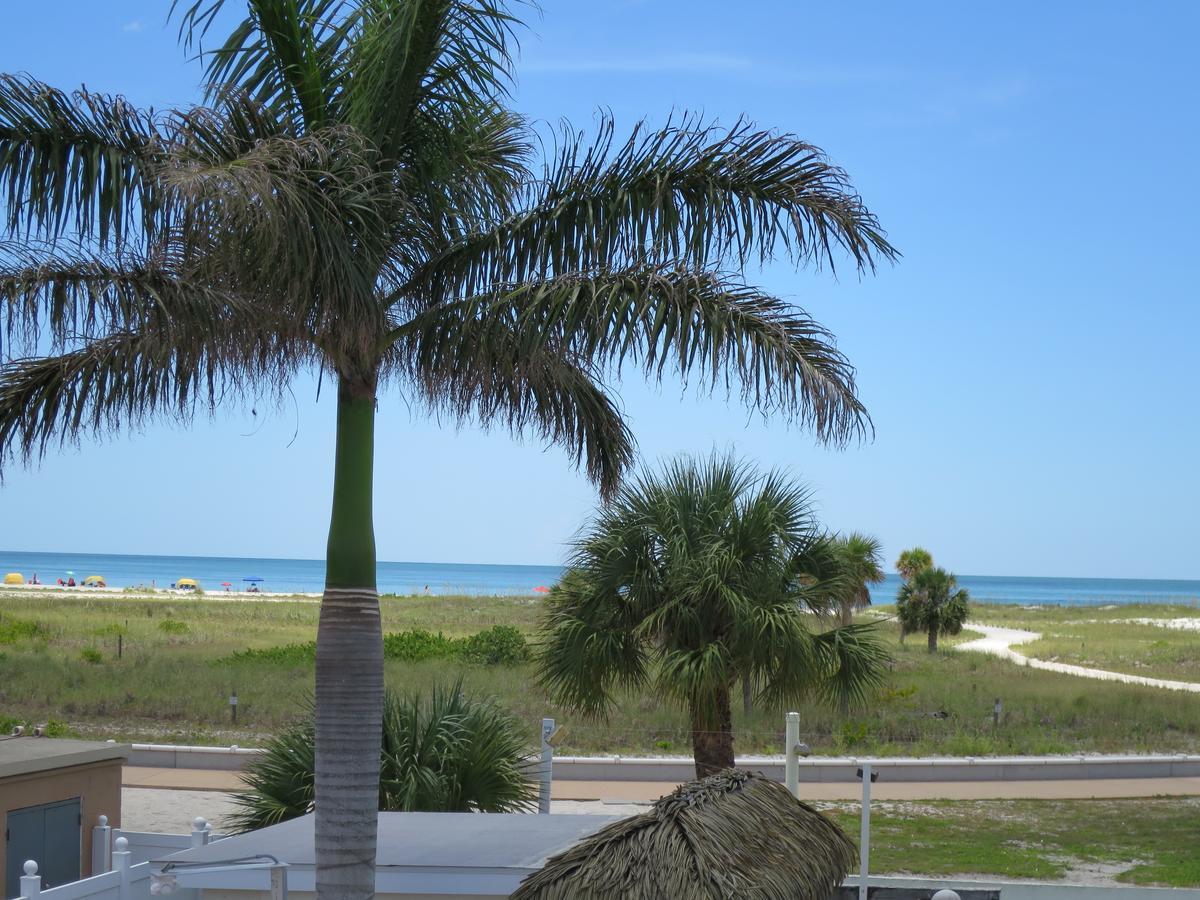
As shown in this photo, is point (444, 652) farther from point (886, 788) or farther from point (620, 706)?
point (886, 788)

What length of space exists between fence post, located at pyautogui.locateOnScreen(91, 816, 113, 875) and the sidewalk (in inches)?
225

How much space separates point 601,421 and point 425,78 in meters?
2.81

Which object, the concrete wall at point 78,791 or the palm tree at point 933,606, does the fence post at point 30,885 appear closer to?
the concrete wall at point 78,791

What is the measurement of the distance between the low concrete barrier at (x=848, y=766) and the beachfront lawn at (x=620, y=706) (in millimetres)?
767

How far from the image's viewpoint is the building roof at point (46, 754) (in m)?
11.0

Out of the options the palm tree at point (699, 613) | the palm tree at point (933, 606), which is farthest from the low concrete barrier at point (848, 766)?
the palm tree at point (933, 606)

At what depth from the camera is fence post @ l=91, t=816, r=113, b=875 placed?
11781 mm

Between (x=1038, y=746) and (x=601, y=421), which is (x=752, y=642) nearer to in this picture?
(x=601, y=421)

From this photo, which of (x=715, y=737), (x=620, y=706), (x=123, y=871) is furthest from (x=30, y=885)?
(x=620, y=706)

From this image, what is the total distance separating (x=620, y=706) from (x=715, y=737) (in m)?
11.5

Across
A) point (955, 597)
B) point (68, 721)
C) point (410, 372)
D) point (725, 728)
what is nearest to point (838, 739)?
point (725, 728)

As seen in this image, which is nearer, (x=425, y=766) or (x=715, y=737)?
(x=425, y=766)

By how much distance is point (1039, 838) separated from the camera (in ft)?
49.0

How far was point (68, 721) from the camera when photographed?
872 inches
